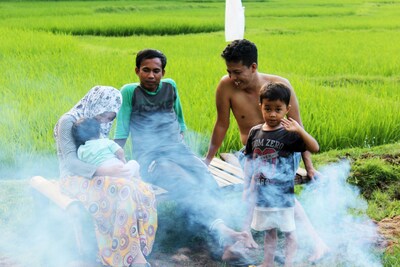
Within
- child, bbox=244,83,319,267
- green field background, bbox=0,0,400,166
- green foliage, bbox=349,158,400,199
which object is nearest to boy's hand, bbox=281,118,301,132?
child, bbox=244,83,319,267

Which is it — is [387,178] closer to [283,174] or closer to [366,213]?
[366,213]

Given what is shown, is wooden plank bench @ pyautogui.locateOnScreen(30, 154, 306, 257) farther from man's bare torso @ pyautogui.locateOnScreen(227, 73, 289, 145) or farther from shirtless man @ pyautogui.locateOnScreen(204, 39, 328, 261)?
man's bare torso @ pyautogui.locateOnScreen(227, 73, 289, 145)

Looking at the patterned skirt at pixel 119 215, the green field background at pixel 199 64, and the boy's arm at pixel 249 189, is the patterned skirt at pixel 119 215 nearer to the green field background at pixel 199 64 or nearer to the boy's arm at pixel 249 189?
the boy's arm at pixel 249 189

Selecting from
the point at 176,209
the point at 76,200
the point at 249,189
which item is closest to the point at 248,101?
the point at 249,189

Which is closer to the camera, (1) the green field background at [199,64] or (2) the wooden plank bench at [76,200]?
(2) the wooden plank bench at [76,200]

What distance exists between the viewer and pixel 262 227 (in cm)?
319

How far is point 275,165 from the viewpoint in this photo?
317cm

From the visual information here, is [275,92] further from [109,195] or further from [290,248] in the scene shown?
[109,195]

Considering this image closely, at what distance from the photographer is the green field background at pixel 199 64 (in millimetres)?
5908

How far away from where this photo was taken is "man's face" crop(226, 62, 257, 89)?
3.55 meters

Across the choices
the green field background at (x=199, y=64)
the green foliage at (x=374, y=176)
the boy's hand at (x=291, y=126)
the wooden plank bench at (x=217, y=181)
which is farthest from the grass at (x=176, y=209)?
the boy's hand at (x=291, y=126)

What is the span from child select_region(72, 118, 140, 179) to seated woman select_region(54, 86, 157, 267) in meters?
0.04

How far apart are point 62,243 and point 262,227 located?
119 cm

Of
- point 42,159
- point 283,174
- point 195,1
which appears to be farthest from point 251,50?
point 195,1
